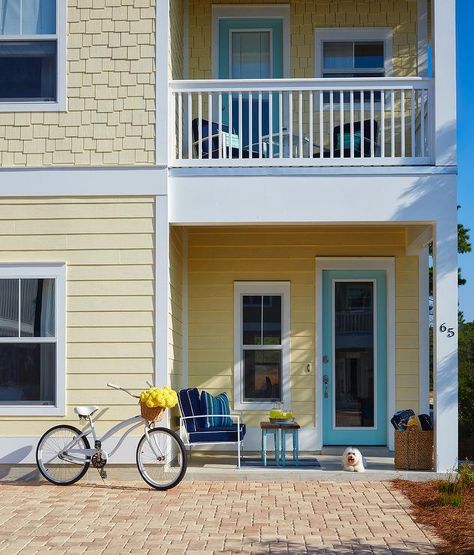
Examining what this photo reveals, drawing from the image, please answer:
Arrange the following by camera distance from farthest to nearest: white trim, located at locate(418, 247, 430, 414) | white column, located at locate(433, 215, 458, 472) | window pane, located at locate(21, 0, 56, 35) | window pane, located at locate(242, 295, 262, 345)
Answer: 1. window pane, located at locate(242, 295, 262, 345)
2. white trim, located at locate(418, 247, 430, 414)
3. window pane, located at locate(21, 0, 56, 35)
4. white column, located at locate(433, 215, 458, 472)

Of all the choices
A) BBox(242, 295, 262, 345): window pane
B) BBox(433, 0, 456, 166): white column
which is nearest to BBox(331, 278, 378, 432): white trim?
BBox(242, 295, 262, 345): window pane

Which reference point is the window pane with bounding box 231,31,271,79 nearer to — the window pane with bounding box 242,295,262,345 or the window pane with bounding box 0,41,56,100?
the window pane with bounding box 0,41,56,100

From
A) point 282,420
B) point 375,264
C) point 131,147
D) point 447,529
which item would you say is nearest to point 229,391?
point 282,420

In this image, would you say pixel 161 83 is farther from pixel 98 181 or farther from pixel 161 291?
pixel 161 291

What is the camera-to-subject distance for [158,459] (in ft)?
31.2

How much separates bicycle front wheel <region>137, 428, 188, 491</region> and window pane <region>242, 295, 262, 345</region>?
2461 millimetres

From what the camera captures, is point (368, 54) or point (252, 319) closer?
point (252, 319)

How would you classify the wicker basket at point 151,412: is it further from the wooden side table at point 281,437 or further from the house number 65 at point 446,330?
the house number 65 at point 446,330

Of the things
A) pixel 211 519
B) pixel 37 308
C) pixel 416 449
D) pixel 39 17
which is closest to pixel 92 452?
pixel 37 308

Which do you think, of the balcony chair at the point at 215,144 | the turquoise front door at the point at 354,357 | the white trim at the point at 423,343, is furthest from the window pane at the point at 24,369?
the white trim at the point at 423,343

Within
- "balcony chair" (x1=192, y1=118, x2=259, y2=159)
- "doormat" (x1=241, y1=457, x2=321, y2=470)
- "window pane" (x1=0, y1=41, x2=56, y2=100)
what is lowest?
"doormat" (x1=241, y1=457, x2=321, y2=470)

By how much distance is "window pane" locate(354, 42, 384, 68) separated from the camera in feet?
39.7

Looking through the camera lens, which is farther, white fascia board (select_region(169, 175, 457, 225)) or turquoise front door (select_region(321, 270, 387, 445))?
turquoise front door (select_region(321, 270, 387, 445))

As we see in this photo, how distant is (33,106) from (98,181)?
109 cm
